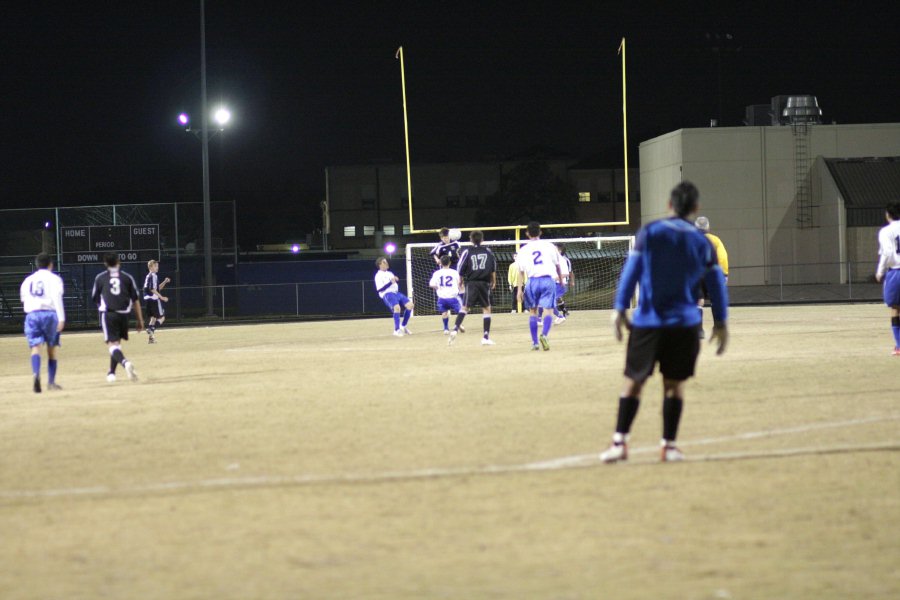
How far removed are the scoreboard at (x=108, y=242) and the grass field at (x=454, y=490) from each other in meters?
26.8

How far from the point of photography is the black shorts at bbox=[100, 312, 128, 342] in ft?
54.1

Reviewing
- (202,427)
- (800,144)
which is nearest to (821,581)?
(202,427)

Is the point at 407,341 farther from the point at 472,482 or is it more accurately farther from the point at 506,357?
the point at 472,482

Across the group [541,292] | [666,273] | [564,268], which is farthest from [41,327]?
[564,268]

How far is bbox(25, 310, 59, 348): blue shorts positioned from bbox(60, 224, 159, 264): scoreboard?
26199 mm

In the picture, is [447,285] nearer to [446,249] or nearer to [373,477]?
[446,249]

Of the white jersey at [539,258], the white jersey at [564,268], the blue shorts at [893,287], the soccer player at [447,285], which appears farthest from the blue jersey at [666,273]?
the soccer player at [447,285]

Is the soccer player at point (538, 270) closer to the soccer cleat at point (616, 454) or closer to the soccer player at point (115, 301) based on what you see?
the soccer player at point (115, 301)

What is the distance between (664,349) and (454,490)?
1840mm

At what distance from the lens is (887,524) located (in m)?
6.16

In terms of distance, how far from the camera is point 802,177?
178 feet

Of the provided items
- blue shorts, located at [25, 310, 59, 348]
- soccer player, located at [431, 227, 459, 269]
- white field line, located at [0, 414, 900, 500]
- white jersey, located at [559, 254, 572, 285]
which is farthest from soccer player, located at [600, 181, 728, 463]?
soccer player, located at [431, 227, 459, 269]

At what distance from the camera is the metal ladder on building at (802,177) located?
53938 mm

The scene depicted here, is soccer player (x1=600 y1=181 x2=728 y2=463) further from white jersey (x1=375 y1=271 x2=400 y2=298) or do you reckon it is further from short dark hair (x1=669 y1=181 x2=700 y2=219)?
white jersey (x1=375 y1=271 x2=400 y2=298)
